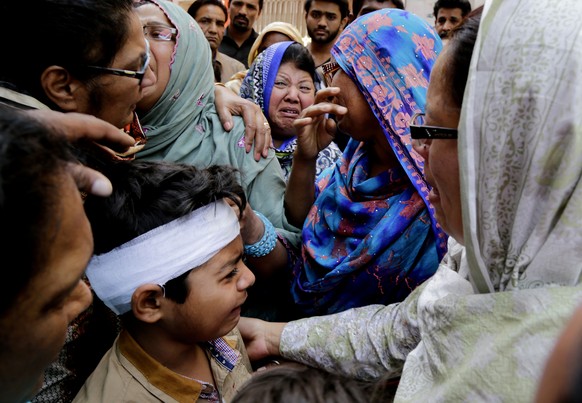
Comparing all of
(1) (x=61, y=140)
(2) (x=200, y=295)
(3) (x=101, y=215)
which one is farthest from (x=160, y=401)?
(1) (x=61, y=140)

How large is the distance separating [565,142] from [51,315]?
1094 millimetres

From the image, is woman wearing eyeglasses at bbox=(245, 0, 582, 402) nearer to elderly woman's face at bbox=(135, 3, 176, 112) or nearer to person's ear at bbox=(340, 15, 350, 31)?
elderly woman's face at bbox=(135, 3, 176, 112)

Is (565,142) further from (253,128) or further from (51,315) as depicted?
(253,128)

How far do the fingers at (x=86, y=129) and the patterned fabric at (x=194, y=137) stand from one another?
1.05m

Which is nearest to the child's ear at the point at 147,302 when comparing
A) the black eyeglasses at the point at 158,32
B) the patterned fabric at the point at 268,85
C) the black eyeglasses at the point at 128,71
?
the black eyeglasses at the point at 128,71

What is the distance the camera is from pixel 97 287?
187 centimetres

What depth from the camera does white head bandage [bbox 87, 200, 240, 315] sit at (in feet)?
6.09

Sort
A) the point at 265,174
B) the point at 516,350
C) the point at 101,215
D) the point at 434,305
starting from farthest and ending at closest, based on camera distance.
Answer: the point at 265,174, the point at 101,215, the point at 434,305, the point at 516,350

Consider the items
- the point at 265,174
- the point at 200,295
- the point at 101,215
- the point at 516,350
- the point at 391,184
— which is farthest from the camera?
the point at 265,174

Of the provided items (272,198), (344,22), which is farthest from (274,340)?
(344,22)

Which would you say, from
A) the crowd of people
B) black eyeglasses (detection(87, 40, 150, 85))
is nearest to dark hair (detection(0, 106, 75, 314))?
the crowd of people

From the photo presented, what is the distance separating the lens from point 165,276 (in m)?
1.89

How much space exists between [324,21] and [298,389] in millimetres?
4827

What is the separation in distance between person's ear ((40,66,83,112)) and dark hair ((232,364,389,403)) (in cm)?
106
